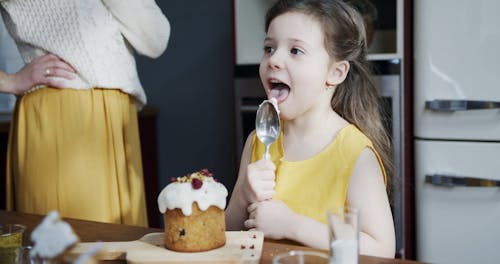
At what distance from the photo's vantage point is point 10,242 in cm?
102

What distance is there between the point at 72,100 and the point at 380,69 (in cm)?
116

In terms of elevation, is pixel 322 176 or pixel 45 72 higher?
pixel 45 72

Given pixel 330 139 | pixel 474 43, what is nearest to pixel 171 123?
pixel 474 43

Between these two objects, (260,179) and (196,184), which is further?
(260,179)

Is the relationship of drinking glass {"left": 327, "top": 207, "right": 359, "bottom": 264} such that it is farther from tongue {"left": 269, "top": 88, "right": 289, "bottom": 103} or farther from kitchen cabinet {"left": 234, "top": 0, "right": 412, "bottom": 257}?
kitchen cabinet {"left": 234, "top": 0, "right": 412, "bottom": 257}

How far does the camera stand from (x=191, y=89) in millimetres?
3141

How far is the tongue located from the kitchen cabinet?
971 mm

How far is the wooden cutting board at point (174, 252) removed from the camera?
0.94 metres

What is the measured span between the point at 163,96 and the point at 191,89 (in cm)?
18

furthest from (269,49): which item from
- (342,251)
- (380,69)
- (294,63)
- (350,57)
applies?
(380,69)

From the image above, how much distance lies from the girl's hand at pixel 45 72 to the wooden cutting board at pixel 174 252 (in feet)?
2.56

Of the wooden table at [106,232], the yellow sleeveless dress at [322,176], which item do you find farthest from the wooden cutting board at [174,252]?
the yellow sleeveless dress at [322,176]

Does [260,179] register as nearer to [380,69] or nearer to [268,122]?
[268,122]

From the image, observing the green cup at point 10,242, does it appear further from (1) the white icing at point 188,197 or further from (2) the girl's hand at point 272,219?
(2) the girl's hand at point 272,219
